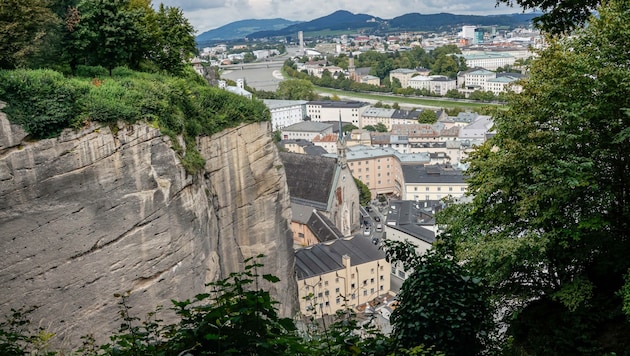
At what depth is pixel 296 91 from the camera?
109 m

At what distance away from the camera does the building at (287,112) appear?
94812 millimetres

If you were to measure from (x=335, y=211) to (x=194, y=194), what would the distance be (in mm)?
26287

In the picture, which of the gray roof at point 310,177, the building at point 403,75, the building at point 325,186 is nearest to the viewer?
the building at point 325,186

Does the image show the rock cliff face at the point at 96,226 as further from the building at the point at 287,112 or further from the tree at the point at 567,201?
the building at the point at 287,112

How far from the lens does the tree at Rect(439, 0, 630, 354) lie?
8297 millimetres

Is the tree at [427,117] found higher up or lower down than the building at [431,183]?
higher up

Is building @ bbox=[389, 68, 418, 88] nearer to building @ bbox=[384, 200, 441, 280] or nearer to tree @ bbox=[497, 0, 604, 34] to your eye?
building @ bbox=[384, 200, 441, 280]

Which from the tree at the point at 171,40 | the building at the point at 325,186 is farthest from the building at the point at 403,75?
the tree at the point at 171,40

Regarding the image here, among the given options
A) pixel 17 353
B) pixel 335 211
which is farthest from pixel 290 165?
pixel 17 353

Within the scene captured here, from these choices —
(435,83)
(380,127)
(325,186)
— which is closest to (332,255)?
(325,186)

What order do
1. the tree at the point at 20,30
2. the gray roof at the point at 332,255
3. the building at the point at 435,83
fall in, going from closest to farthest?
the tree at the point at 20,30 < the gray roof at the point at 332,255 < the building at the point at 435,83

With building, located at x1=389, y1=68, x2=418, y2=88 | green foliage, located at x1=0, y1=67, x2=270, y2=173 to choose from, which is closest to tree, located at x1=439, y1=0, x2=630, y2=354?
green foliage, located at x1=0, y1=67, x2=270, y2=173

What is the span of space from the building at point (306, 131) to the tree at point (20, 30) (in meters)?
67.6

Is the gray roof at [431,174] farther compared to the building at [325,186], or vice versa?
the gray roof at [431,174]
